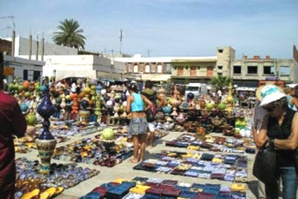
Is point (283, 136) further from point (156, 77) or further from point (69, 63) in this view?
point (156, 77)

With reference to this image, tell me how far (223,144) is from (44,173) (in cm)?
566

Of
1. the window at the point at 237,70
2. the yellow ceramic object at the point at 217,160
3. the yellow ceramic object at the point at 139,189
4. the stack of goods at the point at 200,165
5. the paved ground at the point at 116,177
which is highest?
the window at the point at 237,70

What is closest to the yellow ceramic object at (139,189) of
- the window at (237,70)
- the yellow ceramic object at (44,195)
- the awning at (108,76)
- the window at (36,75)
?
the yellow ceramic object at (44,195)

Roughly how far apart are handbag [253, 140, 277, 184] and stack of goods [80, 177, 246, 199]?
1.74 m

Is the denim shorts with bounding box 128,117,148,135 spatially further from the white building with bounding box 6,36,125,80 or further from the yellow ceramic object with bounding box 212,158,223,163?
the white building with bounding box 6,36,125,80

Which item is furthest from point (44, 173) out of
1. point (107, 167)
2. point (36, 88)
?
point (36, 88)

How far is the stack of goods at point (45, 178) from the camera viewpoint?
17.1 ft

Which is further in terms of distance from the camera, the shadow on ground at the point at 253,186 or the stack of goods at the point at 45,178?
the shadow on ground at the point at 253,186

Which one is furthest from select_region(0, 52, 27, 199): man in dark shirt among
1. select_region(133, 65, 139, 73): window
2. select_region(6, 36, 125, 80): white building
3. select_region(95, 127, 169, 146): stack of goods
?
select_region(133, 65, 139, 73): window

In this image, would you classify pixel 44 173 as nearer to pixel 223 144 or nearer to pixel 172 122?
pixel 223 144

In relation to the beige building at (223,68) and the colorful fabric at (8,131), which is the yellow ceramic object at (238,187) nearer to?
the colorful fabric at (8,131)

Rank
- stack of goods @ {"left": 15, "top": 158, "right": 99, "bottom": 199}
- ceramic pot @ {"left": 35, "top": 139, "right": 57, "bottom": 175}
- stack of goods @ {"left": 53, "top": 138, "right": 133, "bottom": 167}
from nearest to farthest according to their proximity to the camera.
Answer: stack of goods @ {"left": 15, "top": 158, "right": 99, "bottom": 199} < ceramic pot @ {"left": 35, "top": 139, "right": 57, "bottom": 175} < stack of goods @ {"left": 53, "top": 138, "right": 133, "bottom": 167}

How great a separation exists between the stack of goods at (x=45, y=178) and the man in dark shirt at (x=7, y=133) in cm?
223

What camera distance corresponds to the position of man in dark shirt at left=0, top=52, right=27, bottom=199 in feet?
9.38
